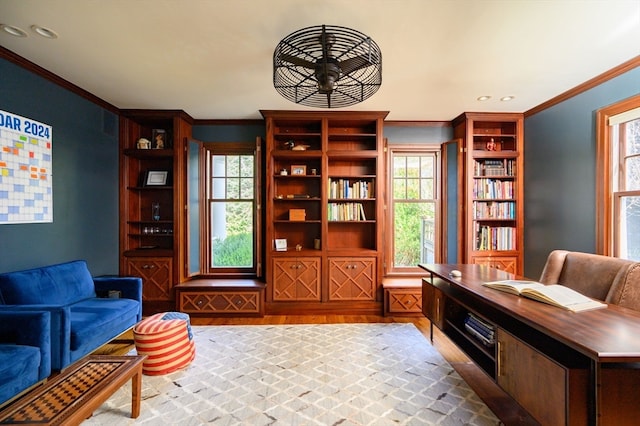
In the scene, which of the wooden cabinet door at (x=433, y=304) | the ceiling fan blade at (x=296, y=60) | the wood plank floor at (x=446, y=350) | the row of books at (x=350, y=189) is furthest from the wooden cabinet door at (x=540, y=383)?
the row of books at (x=350, y=189)

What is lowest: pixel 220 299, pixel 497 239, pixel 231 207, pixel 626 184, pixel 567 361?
pixel 220 299

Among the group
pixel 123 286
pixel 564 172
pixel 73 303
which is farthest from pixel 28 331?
pixel 564 172

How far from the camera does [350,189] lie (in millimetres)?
4016

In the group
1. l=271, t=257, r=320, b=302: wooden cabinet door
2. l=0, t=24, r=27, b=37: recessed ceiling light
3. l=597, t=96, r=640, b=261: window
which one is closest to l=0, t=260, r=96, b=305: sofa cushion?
l=0, t=24, r=27, b=37: recessed ceiling light

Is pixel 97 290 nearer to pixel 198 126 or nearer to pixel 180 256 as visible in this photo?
pixel 180 256

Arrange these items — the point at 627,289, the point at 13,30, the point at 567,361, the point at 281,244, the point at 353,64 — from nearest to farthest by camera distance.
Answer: the point at 567,361 → the point at 627,289 → the point at 353,64 → the point at 13,30 → the point at 281,244

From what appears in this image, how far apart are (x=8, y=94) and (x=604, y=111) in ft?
18.2

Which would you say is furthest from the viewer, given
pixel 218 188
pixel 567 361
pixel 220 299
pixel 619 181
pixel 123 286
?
pixel 218 188

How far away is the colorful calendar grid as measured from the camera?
242cm

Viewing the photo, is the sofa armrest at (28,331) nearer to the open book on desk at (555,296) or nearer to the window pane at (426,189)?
the open book on desk at (555,296)

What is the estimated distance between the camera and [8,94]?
8.13 feet

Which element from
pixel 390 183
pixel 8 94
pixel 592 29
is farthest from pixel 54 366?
pixel 592 29

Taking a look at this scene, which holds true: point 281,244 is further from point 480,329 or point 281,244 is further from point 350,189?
point 480,329

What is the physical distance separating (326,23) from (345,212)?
2391mm
